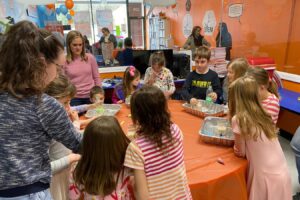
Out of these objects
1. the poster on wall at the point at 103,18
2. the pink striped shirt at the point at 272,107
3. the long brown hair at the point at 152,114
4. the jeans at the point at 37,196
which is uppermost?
the poster on wall at the point at 103,18

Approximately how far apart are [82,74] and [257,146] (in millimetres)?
1816

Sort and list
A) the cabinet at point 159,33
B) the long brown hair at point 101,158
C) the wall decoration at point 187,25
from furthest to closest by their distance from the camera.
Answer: the cabinet at point 159,33 → the wall decoration at point 187,25 → the long brown hair at point 101,158

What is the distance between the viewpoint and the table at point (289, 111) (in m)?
2.97

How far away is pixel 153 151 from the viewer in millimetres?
1105

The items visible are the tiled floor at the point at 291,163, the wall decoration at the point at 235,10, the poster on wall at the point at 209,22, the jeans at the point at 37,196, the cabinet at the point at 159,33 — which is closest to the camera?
the jeans at the point at 37,196

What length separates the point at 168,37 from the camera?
8.77m

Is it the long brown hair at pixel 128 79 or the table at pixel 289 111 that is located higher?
the long brown hair at pixel 128 79

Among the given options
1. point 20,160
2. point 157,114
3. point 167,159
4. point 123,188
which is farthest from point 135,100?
point 20,160

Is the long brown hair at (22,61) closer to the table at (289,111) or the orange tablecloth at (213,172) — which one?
the orange tablecloth at (213,172)

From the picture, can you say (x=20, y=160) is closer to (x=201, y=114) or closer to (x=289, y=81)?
(x=201, y=114)

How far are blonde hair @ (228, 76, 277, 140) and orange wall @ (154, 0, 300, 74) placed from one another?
7.87 ft

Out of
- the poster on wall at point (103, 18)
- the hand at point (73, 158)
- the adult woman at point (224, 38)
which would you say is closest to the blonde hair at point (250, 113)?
the hand at point (73, 158)

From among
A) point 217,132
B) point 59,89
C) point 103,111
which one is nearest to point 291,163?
point 217,132

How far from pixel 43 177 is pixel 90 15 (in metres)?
7.48
